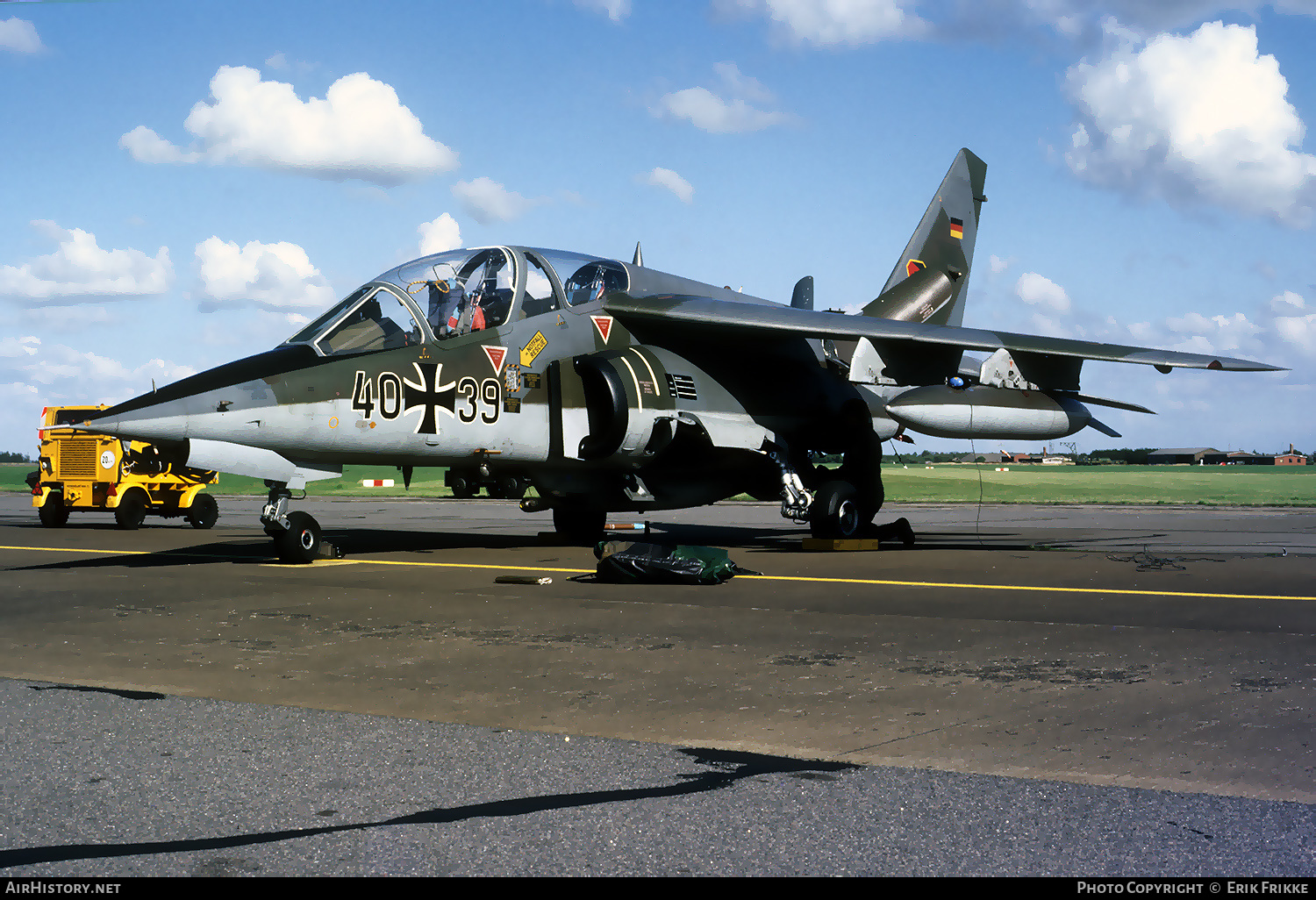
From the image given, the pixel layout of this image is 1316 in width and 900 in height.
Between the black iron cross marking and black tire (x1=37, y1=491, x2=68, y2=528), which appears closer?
the black iron cross marking

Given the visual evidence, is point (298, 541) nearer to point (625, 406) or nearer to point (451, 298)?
point (451, 298)

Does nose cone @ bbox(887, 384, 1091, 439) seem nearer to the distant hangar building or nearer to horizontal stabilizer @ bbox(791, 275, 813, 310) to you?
horizontal stabilizer @ bbox(791, 275, 813, 310)

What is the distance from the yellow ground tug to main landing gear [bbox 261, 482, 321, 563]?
8.72 meters

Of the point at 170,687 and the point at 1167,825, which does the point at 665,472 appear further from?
the point at 1167,825

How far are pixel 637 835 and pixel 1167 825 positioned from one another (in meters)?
1.73

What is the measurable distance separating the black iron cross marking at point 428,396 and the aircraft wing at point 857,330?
293 centimetres

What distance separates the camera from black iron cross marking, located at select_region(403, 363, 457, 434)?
504 inches

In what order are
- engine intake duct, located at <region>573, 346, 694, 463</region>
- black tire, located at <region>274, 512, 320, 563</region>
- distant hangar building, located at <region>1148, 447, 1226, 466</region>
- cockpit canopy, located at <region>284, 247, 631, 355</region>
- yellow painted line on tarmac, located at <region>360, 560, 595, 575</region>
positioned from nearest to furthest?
yellow painted line on tarmac, located at <region>360, 560, 595, 575</region> → cockpit canopy, located at <region>284, 247, 631, 355</region> → black tire, located at <region>274, 512, 320, 563</region> → engine intake duct, located at <region>573, 346, 694, 463</region> → distant hangar building, located at <region>1148, 447, 1226, 466</region>

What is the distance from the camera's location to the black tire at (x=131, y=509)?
2070cm

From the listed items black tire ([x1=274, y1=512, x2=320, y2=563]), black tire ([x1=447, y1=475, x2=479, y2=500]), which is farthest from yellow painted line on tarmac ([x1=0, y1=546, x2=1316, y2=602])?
black tire ([x1=447, y1=475, x2=479, y2=500])

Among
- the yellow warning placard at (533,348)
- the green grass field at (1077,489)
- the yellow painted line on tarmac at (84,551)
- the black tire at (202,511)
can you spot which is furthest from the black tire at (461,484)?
the green grass field at (1077,489)

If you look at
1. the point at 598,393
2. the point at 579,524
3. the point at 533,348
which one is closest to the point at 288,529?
the point at 533,348

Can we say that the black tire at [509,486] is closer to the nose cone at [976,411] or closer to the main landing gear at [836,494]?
the main landing gear at [836,494]

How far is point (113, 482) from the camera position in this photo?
831 inches
